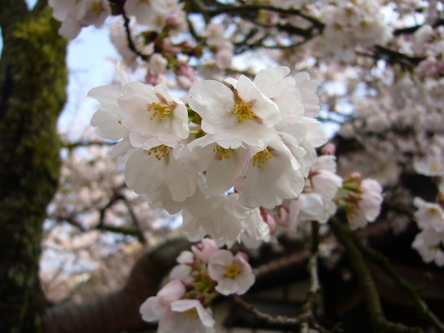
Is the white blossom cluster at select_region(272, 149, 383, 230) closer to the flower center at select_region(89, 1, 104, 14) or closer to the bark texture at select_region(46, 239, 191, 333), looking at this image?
the flower center at select_region(89, 1, 104, 14)

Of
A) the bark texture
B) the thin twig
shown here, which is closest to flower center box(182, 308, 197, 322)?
the thin twig

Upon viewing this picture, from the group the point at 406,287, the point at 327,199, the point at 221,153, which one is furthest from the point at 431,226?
the point at 221,153

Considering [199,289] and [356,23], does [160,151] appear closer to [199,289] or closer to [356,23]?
[199,289]

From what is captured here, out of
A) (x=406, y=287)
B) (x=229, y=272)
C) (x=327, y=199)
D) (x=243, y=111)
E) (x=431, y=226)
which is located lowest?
(x=406, y=287)

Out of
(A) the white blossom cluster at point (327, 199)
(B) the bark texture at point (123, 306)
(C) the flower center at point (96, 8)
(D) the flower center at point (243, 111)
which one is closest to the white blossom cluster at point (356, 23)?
(A) the white blossom cluster at point (327, 199)

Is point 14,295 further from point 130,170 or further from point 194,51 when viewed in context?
point 194,51

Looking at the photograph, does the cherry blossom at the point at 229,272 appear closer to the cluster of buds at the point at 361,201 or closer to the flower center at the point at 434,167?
the cluster of buds at the point at 361,201

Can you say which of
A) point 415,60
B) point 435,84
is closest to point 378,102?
point 435,84
